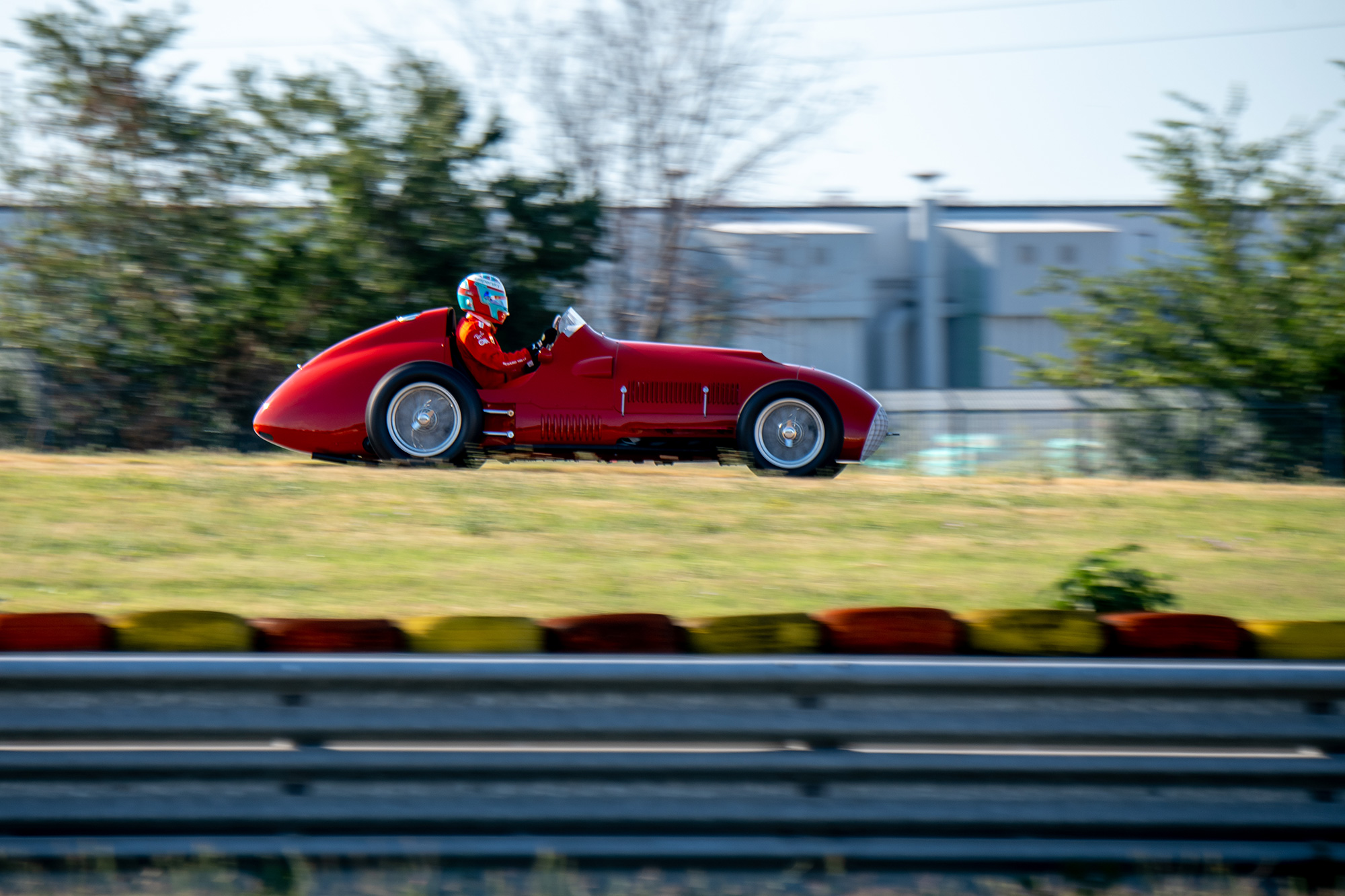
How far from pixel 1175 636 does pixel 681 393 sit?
8.88 feet

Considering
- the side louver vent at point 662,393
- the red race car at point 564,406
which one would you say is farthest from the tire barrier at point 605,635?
the side louver vent at point 662,393

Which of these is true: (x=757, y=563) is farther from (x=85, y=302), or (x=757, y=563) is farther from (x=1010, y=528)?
(x=85, y=302)

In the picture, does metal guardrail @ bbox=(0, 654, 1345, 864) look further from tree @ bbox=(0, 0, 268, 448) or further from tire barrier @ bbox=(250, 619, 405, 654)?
tree @ bbox=(0, 0, 268, 448)

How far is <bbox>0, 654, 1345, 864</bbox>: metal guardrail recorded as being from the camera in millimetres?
3217

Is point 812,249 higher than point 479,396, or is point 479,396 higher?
point 812,249

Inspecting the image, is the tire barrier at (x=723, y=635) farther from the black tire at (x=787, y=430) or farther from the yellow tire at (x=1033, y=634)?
the black tire at (x=787, y=430)

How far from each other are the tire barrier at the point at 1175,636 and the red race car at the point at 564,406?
2.37 meters

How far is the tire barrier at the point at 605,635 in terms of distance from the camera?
3533mm

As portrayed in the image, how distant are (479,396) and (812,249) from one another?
1818 cm

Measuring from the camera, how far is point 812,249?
23.1 metres

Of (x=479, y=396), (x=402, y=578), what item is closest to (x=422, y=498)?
(x=479, y=396)

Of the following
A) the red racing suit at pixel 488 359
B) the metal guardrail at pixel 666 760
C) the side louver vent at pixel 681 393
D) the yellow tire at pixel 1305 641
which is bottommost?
the metal guardrail at pixel 666 760

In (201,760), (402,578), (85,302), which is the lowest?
(201,760)

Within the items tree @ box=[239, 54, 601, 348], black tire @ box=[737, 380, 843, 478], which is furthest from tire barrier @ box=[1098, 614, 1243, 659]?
tree @ box=[239, 54, 601, 348]
